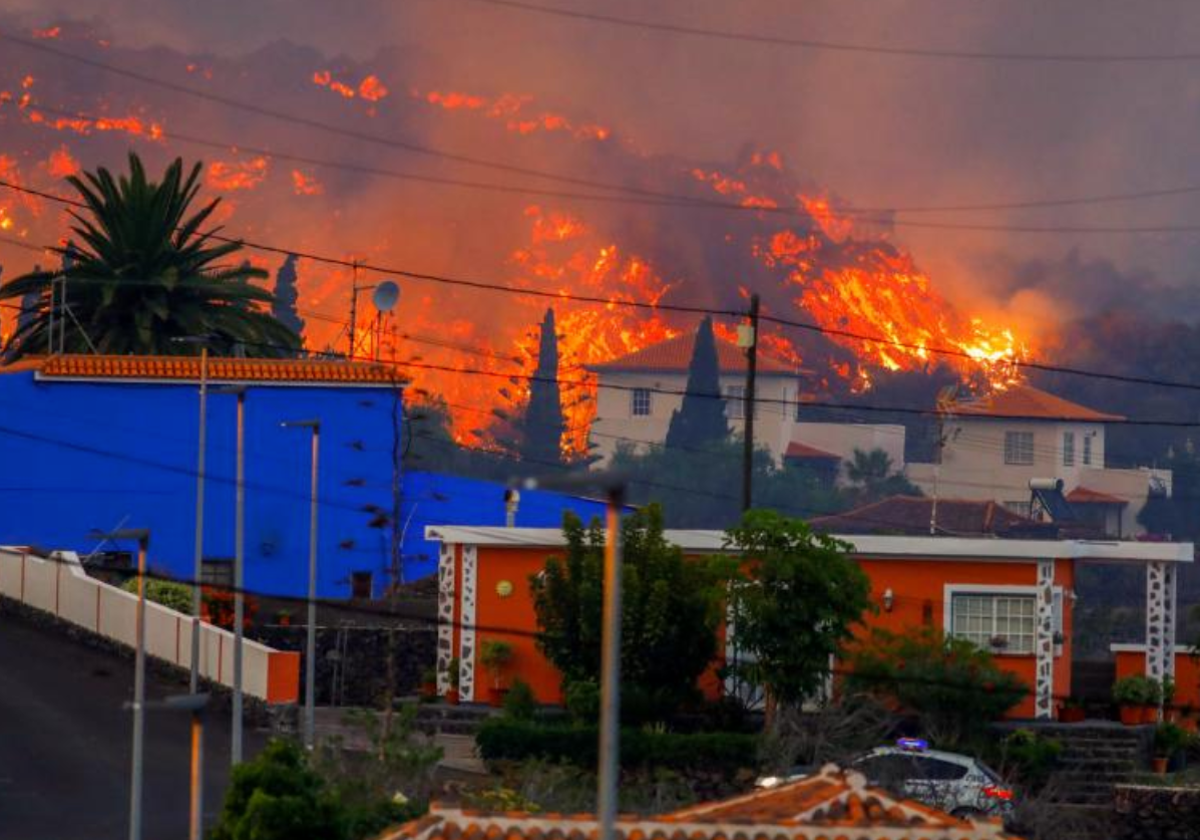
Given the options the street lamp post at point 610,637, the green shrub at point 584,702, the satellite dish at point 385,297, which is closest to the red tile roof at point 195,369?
the satellite dish at point 385,297

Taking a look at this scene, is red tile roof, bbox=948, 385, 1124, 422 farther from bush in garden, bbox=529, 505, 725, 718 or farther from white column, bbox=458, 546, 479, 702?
bush in garden, bbox=529, 505, 725, 718

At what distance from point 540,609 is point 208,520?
66.2 ft

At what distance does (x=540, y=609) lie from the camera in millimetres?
51844

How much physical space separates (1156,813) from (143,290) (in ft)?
141

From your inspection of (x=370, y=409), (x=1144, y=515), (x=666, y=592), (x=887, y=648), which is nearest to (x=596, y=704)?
(x=666, y=592)

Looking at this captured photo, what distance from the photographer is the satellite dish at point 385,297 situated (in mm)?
80250

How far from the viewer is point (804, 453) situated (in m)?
182

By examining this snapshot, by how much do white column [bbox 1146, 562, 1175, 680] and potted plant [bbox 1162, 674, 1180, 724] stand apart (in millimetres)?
387

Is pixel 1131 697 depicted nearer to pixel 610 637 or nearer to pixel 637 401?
pixel 610 637

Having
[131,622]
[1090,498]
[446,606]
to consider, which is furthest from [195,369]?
[1090,498]

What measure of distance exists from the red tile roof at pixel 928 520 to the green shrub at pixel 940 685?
218 ft

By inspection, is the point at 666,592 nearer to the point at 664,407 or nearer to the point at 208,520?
the point at 208,520

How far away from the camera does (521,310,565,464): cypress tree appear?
17675cm

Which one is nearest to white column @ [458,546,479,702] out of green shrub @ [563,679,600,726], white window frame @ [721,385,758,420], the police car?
green shrub @ [563,679,600,726]
